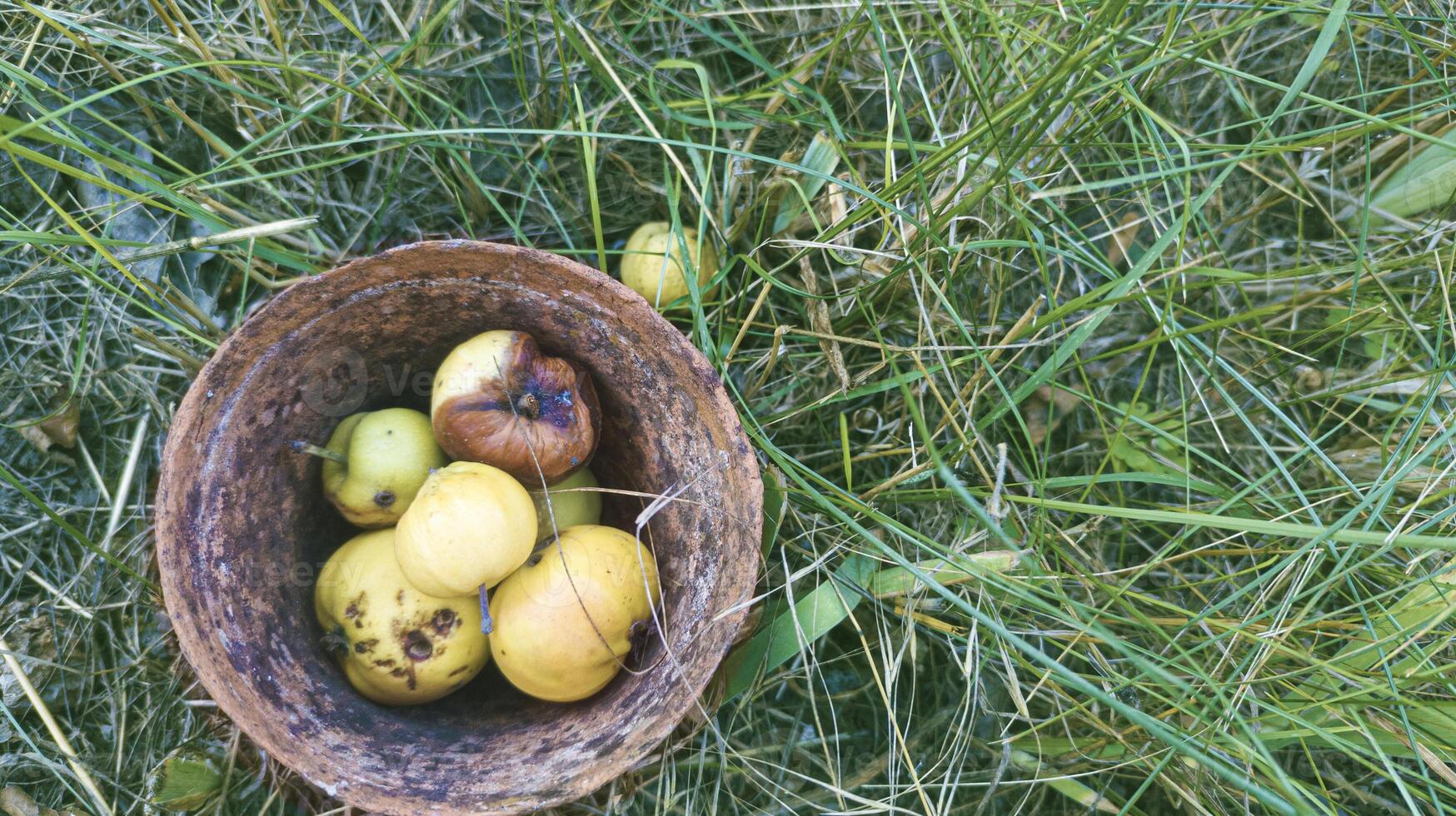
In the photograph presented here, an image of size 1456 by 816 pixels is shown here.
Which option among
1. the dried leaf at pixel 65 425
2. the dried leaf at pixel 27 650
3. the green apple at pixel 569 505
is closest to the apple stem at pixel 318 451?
the green apple at pixel 569 505

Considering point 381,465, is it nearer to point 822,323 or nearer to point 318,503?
point 318,503

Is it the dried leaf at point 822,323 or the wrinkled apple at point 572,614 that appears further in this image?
the dried leaf at point 822,323

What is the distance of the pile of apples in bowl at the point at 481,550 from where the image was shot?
165 centimetres

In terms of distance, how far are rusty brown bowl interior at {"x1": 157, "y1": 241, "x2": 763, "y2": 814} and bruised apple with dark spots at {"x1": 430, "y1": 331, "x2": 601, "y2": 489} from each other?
102 millimetres

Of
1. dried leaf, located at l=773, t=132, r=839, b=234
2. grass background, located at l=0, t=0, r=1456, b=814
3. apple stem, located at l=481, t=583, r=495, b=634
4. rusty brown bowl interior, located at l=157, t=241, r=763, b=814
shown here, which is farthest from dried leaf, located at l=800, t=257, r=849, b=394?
apple stem, located at l=481, t=583, r=495, b=634

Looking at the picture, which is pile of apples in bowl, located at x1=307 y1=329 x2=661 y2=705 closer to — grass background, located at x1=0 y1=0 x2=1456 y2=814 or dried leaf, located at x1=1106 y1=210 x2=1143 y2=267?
grass background, located at x1=0 y1=0 x2=1456 y2=814

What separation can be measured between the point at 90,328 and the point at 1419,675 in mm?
2821

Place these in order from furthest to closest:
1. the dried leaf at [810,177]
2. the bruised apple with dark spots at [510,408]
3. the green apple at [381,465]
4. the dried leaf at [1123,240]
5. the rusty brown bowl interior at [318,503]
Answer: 1. the dried leaf at [1123,240]
2. the dried leaf at [810,177]
3. the green apple at [381,465]
4. the bruised apple with dark spots at [510,408]
5. the rusty brown bowl interior at [318,503]

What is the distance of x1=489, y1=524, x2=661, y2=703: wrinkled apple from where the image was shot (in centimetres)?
166

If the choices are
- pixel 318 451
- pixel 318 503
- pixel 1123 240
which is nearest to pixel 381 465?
pixel 318 451

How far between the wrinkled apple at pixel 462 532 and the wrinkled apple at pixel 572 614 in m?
0.07

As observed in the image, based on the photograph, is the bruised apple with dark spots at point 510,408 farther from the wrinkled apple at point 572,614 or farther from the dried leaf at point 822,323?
the dried leaf at point 822,323

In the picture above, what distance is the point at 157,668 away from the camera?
2.02m

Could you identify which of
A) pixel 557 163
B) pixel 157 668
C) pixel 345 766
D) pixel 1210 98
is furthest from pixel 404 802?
pixel 1210 98
